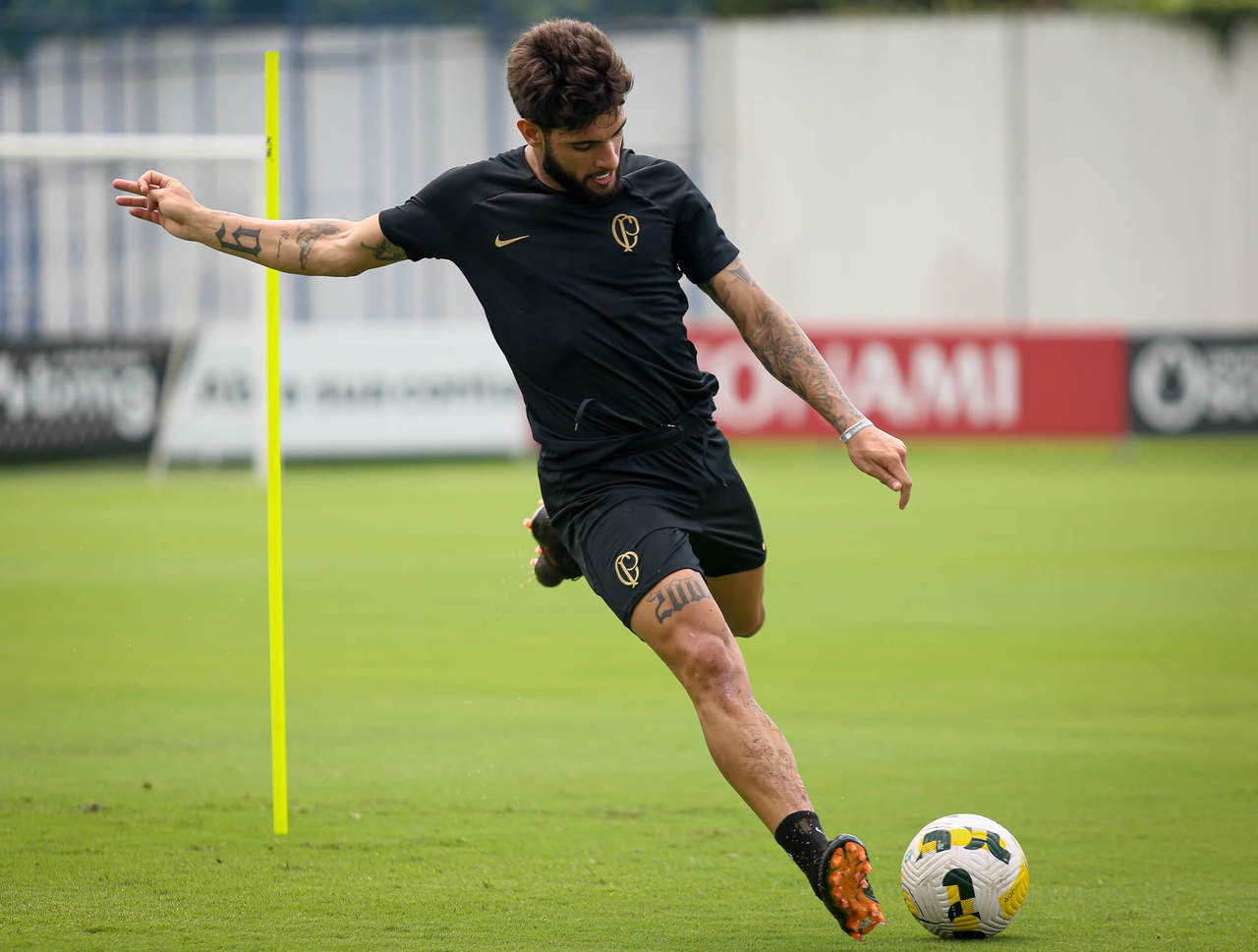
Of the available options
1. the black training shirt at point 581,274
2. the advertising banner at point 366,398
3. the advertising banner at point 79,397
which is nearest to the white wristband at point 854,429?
the black training shirt at point 581,274

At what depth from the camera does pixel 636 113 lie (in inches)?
1211

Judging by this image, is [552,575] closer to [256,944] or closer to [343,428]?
[256,944]

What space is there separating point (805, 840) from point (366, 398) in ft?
55.4

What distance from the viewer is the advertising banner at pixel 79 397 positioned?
64.0 ft

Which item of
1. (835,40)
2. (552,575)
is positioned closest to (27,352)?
(552,575)

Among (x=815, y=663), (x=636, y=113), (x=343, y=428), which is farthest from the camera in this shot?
(x=636, y=113)

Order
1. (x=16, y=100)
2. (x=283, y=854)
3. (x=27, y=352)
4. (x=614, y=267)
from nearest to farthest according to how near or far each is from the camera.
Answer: (x=614, y=267) < (x=283, y=854) < (x=27, y=352) < (x=16, y=100)

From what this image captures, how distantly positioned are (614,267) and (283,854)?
2.20 metres

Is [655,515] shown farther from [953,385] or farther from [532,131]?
[953,385]

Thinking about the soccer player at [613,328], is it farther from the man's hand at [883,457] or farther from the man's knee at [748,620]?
the man's knee at [748,620]

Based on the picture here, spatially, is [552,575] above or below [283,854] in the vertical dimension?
above

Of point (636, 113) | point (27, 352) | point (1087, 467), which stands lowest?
point (1087, 467)

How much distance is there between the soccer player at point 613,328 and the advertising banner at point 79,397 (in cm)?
1512

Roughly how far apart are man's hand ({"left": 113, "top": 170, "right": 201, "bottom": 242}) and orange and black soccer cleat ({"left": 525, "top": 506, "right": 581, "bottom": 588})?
1.43 m
